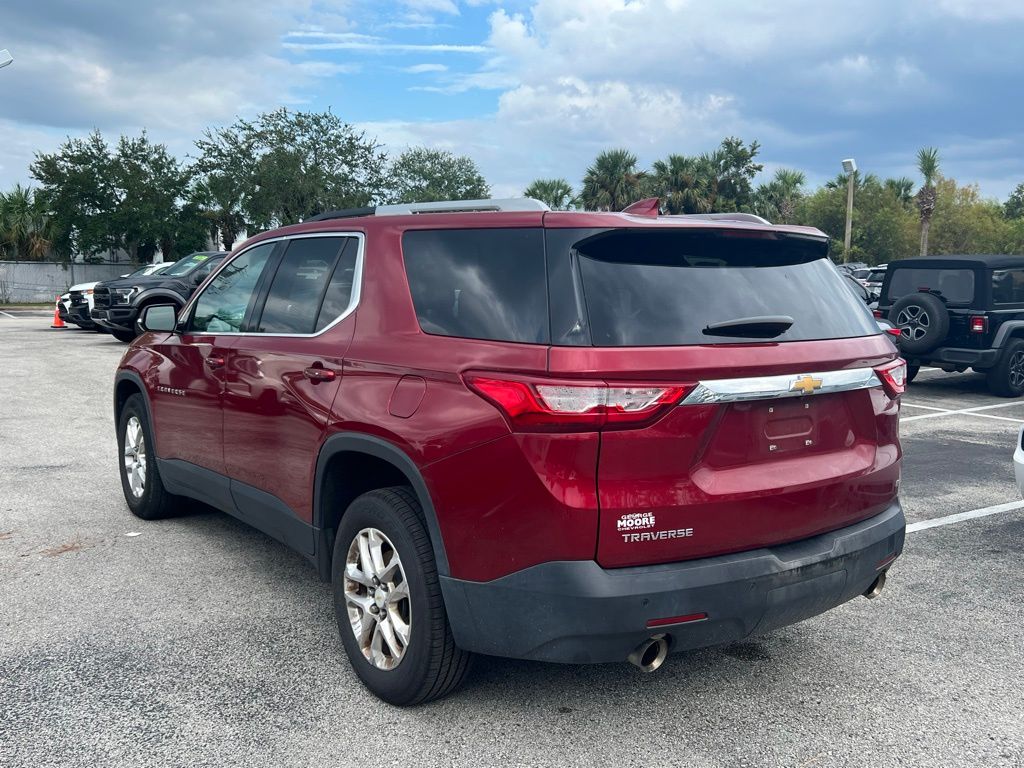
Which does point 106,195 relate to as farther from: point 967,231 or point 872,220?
point 967,231

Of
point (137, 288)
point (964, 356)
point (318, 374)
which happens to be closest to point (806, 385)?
point (318, 374)

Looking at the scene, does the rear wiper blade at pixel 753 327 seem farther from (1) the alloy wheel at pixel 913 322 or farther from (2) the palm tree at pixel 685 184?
(2) the palm tree at pixel 685 184

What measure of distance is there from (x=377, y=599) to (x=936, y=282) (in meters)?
11.4

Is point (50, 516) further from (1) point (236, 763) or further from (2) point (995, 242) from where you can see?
(2) point (995, 242)

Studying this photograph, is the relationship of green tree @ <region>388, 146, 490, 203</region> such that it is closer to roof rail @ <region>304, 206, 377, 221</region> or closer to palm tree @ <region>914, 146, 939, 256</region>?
palm tree @ <region>914, 146, 939, 256</region>

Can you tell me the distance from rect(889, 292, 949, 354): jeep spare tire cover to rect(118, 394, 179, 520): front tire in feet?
32.4

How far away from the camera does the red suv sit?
2.72m

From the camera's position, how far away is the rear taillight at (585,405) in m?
2.68

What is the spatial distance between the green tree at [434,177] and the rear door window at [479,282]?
169 feet

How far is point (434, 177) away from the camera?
55.3m

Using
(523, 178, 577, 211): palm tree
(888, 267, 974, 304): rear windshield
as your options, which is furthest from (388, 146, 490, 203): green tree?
(888, 267, 974, 304): rear windshield

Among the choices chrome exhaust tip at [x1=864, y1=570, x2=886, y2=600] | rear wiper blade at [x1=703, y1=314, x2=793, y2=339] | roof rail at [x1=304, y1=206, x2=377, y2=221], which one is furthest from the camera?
roof rail at [x1=304, y1=206, x2=377, y2=221]

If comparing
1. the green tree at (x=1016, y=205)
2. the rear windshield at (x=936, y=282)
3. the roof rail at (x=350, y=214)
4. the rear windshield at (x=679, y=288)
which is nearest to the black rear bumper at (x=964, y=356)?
the rear windshield at (x=936, y=282)

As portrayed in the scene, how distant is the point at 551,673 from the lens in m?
3.62
